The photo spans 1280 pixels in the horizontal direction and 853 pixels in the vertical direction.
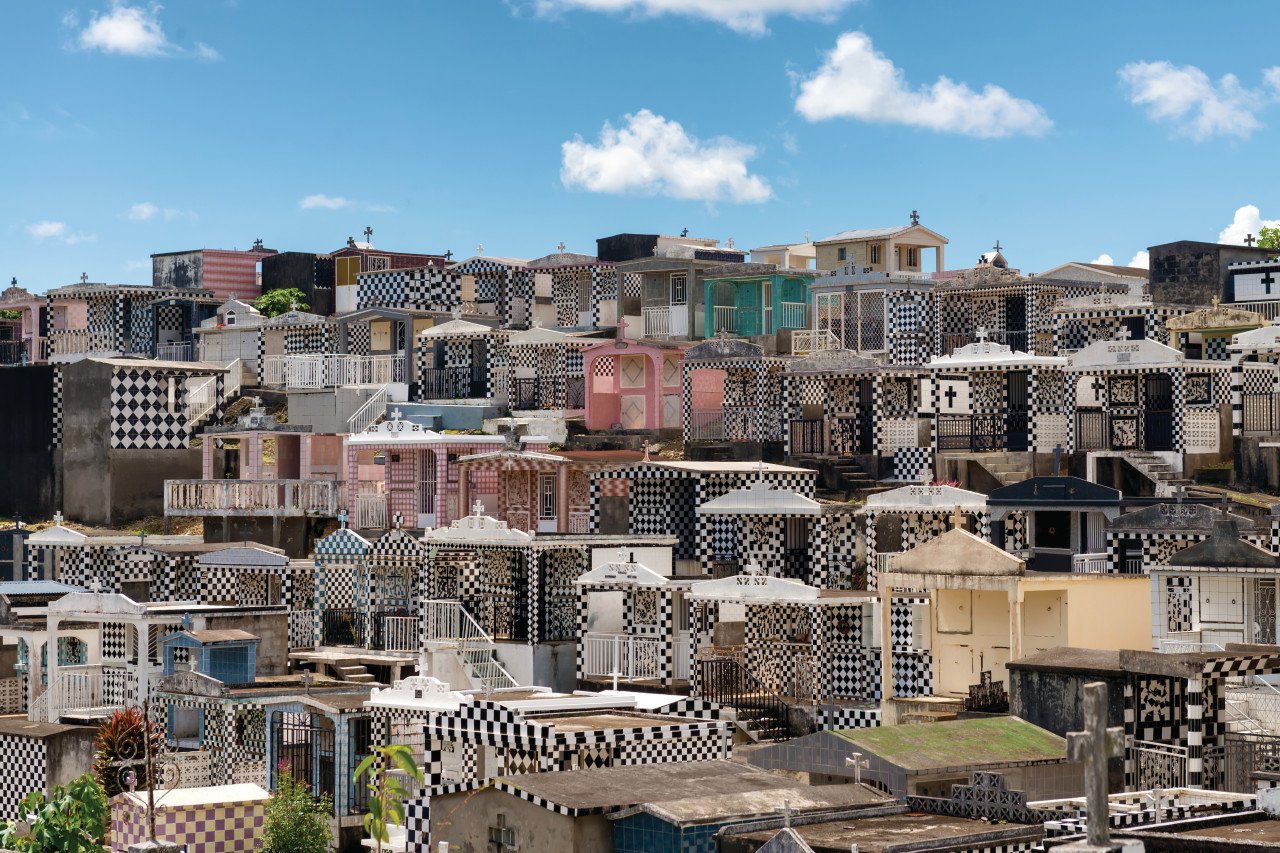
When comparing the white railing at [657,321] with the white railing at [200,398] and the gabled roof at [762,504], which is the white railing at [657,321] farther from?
the gabled roof at [762,504]

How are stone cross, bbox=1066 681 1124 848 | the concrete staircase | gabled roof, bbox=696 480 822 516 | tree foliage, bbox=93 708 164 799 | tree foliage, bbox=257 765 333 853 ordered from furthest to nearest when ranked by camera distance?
the concrete staircase, gabled roof, bbox=696 480 822 516, tree foliage, bbox=93 708 164 799, tree foliage, bbox=257 765 333 853, stone cross, bbox=1066 681 1124 848

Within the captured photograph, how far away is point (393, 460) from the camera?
148 ft

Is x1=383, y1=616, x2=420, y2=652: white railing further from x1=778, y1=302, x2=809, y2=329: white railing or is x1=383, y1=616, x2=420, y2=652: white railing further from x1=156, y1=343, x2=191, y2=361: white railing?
x1=156, y1=343, x2=191, y2=361: white railing

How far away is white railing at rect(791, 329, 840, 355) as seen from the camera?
166 ft

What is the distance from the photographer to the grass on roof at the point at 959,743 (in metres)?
23.8

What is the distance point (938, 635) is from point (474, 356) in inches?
946

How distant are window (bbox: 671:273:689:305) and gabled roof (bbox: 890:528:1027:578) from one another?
2203cm

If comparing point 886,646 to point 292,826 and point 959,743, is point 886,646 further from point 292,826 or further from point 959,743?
point 292,826

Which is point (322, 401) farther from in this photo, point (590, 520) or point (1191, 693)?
point (1191, 693)

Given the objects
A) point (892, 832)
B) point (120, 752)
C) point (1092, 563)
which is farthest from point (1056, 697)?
point (120, 752)

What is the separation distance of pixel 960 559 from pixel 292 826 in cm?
1116

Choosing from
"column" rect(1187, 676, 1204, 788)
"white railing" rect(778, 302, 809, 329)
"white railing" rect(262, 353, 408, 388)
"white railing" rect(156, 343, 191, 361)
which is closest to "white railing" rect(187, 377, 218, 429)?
"white railing" rect(262, 353, 408, 388)

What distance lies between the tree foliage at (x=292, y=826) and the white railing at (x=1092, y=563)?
13.9 meters

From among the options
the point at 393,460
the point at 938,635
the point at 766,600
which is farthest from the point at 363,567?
the point at 938,635
